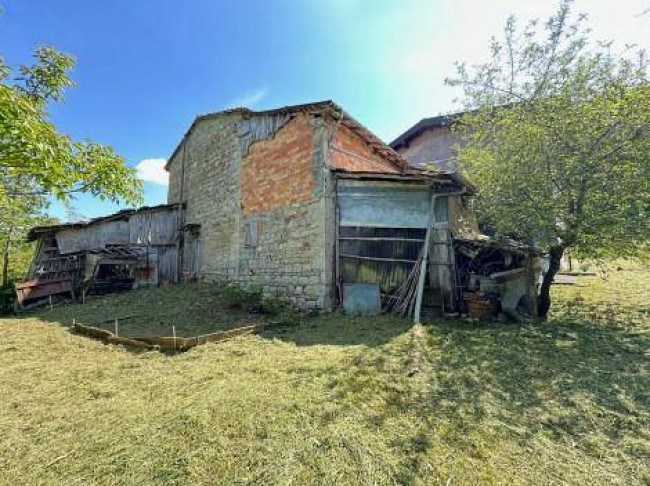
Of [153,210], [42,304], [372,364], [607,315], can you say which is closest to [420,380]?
[372,364]

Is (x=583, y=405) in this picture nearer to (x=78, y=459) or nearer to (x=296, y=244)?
Result: (x=78, y=459)

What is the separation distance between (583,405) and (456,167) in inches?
461

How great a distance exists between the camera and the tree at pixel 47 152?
2930mm

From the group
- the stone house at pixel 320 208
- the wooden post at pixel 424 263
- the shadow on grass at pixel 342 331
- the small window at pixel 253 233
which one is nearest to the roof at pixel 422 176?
the stone house at pixel 320 208

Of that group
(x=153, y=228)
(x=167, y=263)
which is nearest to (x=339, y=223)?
(x=167, y=263)

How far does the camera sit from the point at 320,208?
790 centimetres

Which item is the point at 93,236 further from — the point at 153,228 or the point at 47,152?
the point at 47,152

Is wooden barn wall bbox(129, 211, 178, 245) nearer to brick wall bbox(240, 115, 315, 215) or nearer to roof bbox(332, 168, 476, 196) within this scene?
brick wall bbox(240, 115, 315, 215)

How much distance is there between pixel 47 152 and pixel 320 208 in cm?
540

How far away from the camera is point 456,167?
1365cm

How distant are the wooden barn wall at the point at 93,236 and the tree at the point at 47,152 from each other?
934 centimetres

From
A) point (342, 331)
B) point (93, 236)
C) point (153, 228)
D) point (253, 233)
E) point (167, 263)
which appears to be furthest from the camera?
point (93, 236)

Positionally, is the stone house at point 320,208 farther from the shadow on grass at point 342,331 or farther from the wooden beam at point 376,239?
the shadow on grass at point 342,331

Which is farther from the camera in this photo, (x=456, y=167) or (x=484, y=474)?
(x=456, y=167)
